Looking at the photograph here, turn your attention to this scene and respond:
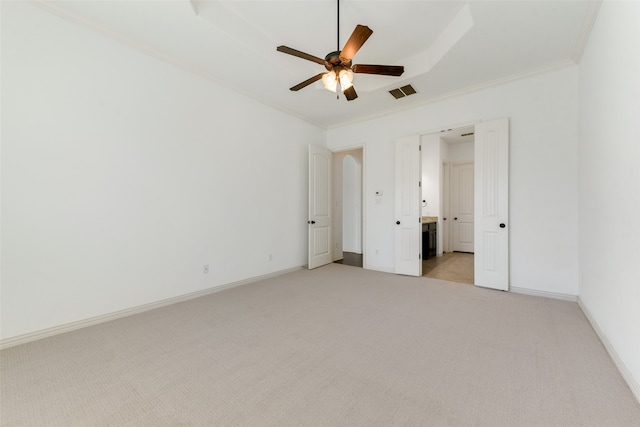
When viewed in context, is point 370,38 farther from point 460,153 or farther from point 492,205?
point 460,153

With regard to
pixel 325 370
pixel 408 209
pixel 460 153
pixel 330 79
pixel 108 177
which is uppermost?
pixel 460 153

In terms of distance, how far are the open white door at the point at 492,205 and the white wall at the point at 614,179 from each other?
822mm

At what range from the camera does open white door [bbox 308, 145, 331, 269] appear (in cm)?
502

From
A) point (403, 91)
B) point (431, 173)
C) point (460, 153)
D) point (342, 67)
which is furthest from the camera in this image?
point (460, 153)

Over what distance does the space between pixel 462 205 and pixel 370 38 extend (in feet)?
19.0

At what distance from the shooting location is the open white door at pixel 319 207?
5.02 m

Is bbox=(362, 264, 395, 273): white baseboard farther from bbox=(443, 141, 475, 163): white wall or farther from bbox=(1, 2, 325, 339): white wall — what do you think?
bbox=(443, 141, 475, 163): white wall

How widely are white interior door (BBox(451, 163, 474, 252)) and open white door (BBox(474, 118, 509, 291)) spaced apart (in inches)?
146

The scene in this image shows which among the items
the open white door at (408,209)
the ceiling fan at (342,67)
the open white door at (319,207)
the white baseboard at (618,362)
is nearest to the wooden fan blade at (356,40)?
the ceiling fan at (342,67)

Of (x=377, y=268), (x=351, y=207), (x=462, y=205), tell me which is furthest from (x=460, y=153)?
(x=377, y=268)

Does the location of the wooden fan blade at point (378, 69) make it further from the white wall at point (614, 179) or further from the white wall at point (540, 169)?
the white wall at point (540, 169)

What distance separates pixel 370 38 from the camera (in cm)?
300

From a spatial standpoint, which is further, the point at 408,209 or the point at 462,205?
the point at 462,205

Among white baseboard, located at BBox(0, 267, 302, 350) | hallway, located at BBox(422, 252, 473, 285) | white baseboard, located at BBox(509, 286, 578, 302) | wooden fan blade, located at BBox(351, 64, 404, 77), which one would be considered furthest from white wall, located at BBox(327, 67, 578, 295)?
white baseboard, located at BBox(0, 267, 302, 350)
